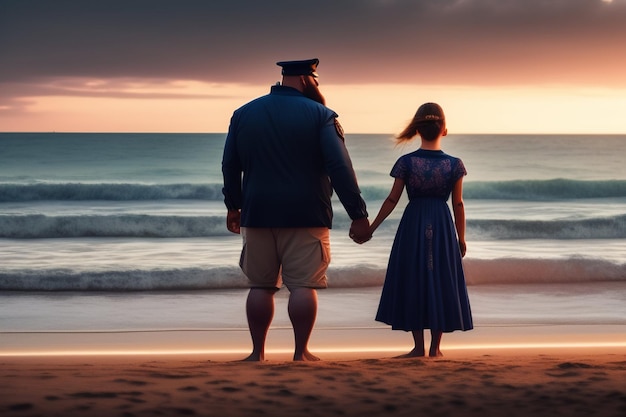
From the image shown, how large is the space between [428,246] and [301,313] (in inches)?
36.3

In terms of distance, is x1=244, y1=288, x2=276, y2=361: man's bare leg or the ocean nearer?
x1=244, y1=288, x2=276, y2=361: man's bare leg

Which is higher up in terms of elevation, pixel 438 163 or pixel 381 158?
pixel 381 158

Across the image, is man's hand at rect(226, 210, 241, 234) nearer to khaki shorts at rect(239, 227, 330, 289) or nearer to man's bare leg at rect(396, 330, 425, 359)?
khaki shorts at rect(239, 227, 330, 289)

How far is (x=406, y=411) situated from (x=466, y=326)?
2104 millimetres

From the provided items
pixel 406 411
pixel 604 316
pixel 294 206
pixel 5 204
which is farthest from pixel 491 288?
pixel 5 204

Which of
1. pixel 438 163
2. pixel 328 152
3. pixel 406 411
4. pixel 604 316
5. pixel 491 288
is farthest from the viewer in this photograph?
pixel 491 288

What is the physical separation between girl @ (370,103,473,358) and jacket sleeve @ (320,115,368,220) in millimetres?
555

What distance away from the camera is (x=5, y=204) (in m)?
25.3

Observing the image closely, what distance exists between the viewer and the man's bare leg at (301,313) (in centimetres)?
504

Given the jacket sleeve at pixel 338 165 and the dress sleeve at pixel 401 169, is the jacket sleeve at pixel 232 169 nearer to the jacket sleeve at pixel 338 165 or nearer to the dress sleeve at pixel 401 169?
the jacket sleeve at pixel 338 165

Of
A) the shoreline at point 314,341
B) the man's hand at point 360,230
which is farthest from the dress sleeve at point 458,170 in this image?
the shoreline at point 314,341

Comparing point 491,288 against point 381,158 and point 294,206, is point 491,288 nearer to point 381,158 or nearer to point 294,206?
point 294,206

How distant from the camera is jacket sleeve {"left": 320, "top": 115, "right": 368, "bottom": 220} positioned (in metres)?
4.89

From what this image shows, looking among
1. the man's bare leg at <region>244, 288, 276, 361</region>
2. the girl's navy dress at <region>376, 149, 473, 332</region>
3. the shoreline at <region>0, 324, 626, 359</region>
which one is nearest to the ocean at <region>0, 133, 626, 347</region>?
the shoreline at <region>0, 324, 626, 359</region>
